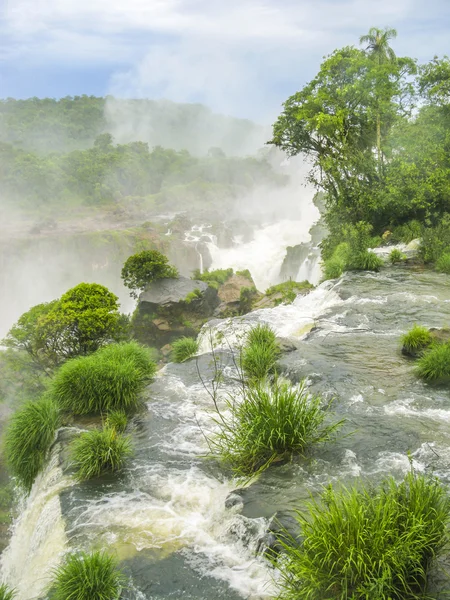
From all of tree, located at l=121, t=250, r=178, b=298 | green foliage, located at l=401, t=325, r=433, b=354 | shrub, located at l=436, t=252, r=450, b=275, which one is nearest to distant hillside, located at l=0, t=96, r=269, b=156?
tree, located at l=121, t=250, r=178, b=298

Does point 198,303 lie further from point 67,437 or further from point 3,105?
point 3,105

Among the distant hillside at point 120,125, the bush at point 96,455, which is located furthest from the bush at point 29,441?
the distant hillside at point 120,125

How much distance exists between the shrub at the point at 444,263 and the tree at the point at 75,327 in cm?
1232

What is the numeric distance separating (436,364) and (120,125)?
132761mm

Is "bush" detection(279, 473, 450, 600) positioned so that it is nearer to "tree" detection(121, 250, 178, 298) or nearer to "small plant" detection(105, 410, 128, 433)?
"small plant" detection(105, 410, 128, 433)

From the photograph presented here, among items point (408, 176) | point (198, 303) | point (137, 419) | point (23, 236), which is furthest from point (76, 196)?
point (137, 419)

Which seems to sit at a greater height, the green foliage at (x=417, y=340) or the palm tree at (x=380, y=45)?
the palm tree at (x=380, y=45)

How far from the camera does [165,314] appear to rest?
81.9 feet

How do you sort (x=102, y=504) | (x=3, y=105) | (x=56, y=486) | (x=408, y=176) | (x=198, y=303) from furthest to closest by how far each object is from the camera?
(x=3, y=105) → (x=198, y=303) → (x=408, y=176) → (x=56, y=486) → (x=102, y=504)

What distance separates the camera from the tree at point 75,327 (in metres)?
13.7

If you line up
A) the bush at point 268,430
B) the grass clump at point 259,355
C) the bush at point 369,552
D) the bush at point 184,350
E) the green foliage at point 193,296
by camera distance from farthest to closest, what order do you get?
the green foliage at point 193,296, the bush at point 184,350, the grass clump at point 259,355, the bush at point 268,430, the bush at point 369,552

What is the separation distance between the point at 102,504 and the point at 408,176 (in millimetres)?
20363

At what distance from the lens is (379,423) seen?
7387mm

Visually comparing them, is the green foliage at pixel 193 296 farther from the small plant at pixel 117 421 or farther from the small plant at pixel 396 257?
the small plant at pixel 117 421
